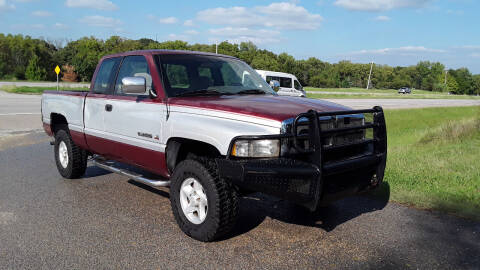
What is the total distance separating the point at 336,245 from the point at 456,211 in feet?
6.81

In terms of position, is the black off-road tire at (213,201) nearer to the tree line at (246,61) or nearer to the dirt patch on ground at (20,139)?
the dirt patch on ground at (20,139)

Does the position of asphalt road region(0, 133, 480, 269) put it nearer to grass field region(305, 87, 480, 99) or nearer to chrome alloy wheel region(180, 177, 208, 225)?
chrome alloy wheel region(180, 177, 208, 225)

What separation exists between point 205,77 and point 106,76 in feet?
5.31

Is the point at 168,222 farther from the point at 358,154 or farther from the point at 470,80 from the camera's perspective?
the point at 470,80

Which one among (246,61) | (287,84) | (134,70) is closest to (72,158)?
(134,70)

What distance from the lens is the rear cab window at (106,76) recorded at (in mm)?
5523

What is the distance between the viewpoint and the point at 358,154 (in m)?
4.21

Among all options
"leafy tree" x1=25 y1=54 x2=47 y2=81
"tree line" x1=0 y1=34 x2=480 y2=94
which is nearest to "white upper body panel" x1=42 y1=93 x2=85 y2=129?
"tree line" x1=0 y1=34 x2=480 y2=94

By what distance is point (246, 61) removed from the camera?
77.1 m

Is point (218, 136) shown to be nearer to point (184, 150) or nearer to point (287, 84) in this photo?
point (184, 150)

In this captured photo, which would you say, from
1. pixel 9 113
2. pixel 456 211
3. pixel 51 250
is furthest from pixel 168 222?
pixel 9 113

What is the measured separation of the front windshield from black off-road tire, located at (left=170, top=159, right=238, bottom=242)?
957 millimetres

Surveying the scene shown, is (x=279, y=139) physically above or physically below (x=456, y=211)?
above

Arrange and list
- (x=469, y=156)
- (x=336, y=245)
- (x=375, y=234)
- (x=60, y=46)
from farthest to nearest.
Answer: (x=60, y=46)
(x=469, y=156)
(x=375, y=234)
(x=336, y=245)
